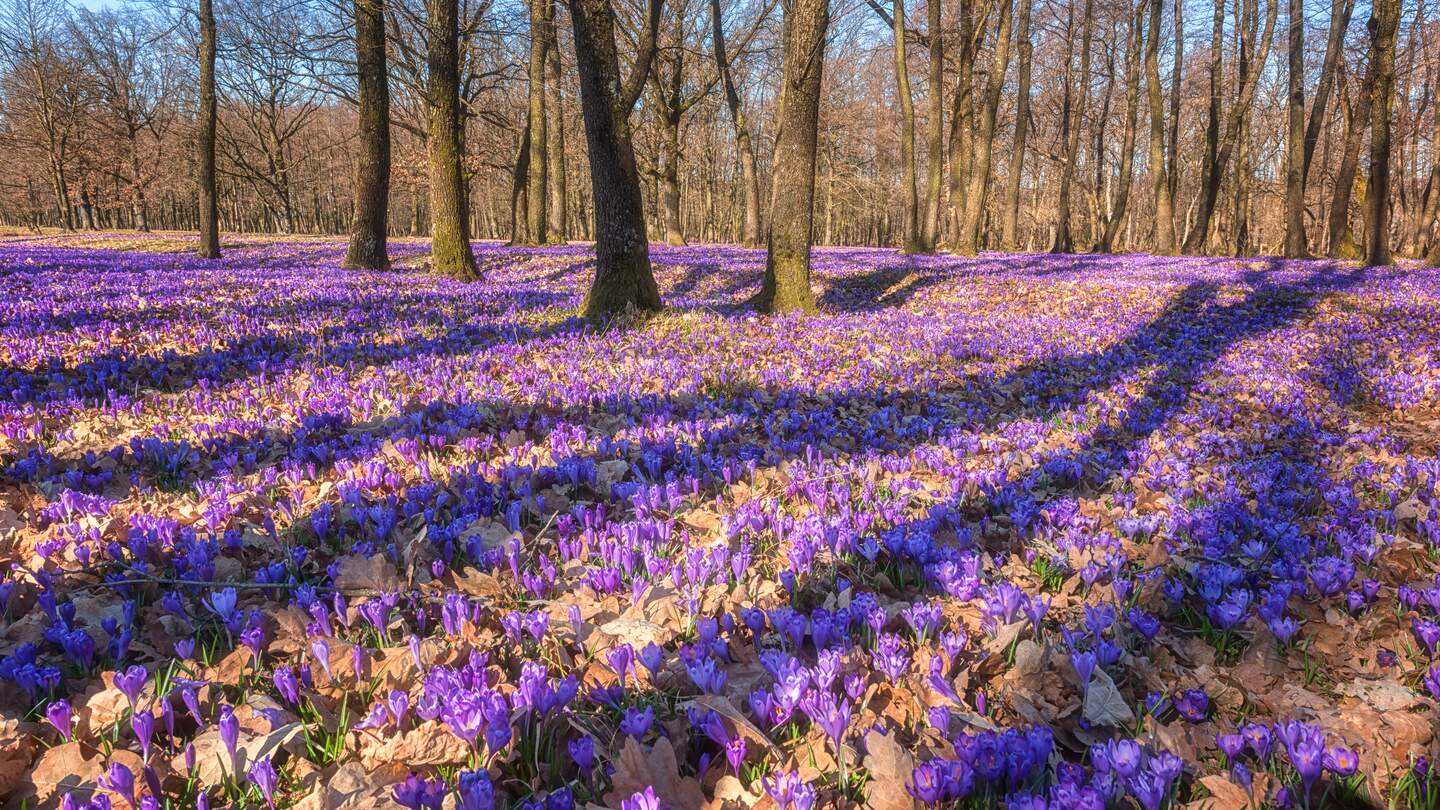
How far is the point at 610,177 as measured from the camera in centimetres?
927

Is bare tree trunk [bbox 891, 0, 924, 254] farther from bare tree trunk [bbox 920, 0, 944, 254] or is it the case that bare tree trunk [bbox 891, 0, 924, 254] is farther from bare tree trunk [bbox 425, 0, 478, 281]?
bare tree trunk [bbox 425, 0, 478, 281]

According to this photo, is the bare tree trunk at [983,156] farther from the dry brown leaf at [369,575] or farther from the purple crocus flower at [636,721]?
the purple crocus flower at [636,721]

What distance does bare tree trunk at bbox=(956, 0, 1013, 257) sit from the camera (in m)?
24.4

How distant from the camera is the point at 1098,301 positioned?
12.5 m

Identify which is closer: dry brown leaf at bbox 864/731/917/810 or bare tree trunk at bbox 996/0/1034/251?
dry brown leaf at bbox 864/731/917/810

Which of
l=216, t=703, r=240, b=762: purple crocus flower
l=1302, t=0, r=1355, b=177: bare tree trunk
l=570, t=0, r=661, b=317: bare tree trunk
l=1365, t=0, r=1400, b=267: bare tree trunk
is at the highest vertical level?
l=1302, t=0, r=1355, b=177: bare tree trunk

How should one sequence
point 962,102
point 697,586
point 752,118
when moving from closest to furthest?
point 697,586, point 962,102, point 752,118

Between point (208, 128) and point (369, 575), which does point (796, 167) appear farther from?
point (208, 128)

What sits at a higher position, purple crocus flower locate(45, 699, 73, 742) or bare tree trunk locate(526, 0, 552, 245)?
bare tree trunk locate(526, 0, 552, 245)

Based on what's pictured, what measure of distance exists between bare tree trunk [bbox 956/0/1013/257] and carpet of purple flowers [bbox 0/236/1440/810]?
61.7 feet

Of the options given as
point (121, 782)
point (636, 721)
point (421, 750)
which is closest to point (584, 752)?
point (636, 721)

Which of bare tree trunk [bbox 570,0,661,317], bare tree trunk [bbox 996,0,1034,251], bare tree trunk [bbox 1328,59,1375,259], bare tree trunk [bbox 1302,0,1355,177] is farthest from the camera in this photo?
bare tree trunk [bbox 996,0,1034,251]

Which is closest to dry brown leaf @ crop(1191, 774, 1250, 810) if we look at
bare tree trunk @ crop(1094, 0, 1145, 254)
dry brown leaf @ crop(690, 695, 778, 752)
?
dry brown leaf @ crop(690, 695, 778, 752)

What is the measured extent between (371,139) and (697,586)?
14.5 m
